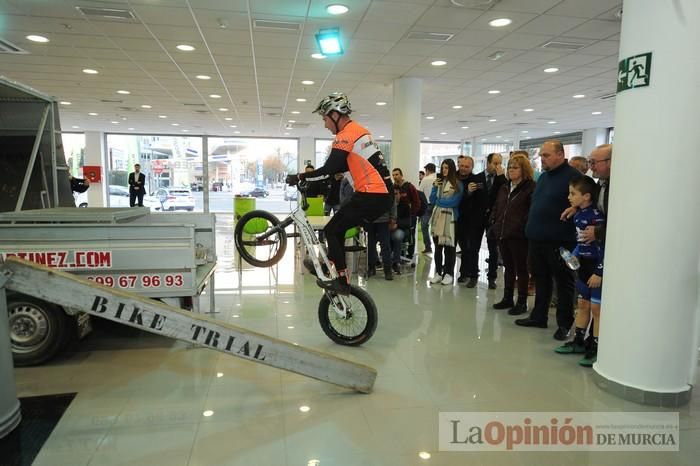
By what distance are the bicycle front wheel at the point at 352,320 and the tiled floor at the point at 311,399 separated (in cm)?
13

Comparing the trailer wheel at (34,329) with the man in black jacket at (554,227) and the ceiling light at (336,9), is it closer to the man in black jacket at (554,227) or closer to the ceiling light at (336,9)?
the man in black jacket at (554,227)

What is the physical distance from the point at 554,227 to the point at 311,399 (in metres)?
2.43

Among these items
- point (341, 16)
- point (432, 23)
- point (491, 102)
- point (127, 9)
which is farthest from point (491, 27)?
point (491, 102)

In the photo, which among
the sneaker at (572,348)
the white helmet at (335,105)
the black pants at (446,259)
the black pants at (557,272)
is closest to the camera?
the white helmet at (335,105)

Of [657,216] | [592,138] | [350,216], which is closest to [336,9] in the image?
[350,216]

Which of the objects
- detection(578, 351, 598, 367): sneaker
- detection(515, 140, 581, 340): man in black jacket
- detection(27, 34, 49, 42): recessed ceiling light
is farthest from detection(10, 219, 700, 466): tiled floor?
detection(27, 34, 49, 42): recessed ceiling light

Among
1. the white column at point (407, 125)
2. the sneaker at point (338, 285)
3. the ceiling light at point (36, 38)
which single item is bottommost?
the sneaker at point (338, 285)

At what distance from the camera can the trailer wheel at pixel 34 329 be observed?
119 inches

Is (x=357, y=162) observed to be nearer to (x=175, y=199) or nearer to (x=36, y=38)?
(x=36, y=38)

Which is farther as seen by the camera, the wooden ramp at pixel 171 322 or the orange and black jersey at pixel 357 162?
the orange and black jersey at pixel 357 162

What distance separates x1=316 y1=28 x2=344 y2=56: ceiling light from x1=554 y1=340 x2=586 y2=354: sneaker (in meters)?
4.40

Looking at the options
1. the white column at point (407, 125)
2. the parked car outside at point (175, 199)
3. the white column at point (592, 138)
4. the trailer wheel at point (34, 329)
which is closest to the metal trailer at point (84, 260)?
the trailer wheel at point (34, 329)

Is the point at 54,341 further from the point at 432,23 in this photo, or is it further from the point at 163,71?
the point at 163,71

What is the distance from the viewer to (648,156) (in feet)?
8.63
